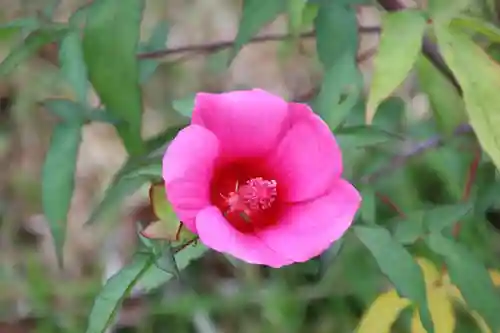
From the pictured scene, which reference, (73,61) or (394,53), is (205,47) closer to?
(73,61)

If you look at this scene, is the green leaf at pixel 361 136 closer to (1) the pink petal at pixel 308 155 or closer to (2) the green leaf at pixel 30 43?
(1) the pink petal at pixel 308 155

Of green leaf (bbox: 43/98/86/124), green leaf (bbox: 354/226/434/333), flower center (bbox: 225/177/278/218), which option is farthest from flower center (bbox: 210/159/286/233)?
green leaf (bbox: 43/98/86/124)

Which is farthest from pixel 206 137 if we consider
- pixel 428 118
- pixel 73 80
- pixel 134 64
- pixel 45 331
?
pixel 45 331

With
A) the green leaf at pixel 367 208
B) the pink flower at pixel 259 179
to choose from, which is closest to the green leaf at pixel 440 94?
the green leaf at pixel 367 208

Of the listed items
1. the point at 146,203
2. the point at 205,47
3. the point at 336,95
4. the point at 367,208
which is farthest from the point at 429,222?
the point at 146,203

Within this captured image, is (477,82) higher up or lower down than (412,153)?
higher up

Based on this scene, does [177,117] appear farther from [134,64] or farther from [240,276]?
[134,64]

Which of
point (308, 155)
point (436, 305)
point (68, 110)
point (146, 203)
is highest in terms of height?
point (308, 155)

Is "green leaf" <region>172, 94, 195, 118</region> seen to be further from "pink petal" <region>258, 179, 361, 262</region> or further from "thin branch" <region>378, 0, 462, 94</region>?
"thin branch" <region>378, 0, 462, 94</region>
